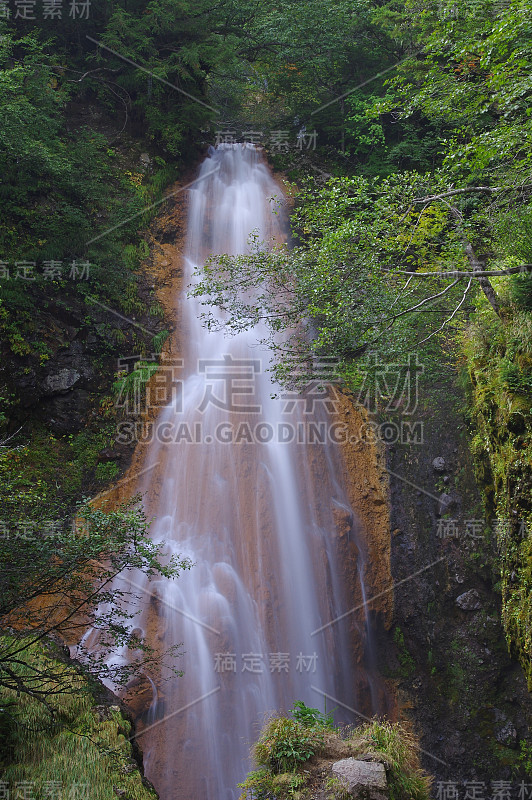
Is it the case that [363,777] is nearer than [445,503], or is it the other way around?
[363,777]

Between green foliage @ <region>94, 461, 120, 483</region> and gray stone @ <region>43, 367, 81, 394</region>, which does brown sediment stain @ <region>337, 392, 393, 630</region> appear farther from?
gray stone @ <region>43, 367, 81, 394</region>

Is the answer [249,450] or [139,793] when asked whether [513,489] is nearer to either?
[139,793]

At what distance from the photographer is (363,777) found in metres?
4.66

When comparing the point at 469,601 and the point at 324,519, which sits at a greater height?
the point at 324,519

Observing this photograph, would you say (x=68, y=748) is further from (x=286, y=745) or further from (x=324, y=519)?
(x=324, y=519)

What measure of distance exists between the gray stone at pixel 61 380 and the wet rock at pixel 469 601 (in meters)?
8.34

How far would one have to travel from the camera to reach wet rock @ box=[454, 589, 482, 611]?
348 inches

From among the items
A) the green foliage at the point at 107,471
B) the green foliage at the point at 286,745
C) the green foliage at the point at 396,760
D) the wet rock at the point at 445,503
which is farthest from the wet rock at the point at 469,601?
the green foliage at the point at 107,471

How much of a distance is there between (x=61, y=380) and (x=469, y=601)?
8666mm

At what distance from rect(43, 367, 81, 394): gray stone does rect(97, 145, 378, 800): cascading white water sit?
1.89 m

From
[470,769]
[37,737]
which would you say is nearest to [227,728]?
[37,737]

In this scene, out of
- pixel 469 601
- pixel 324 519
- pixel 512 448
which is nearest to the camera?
pixel 512 448

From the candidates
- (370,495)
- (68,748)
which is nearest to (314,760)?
(68,748)

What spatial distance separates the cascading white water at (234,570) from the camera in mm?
7492
